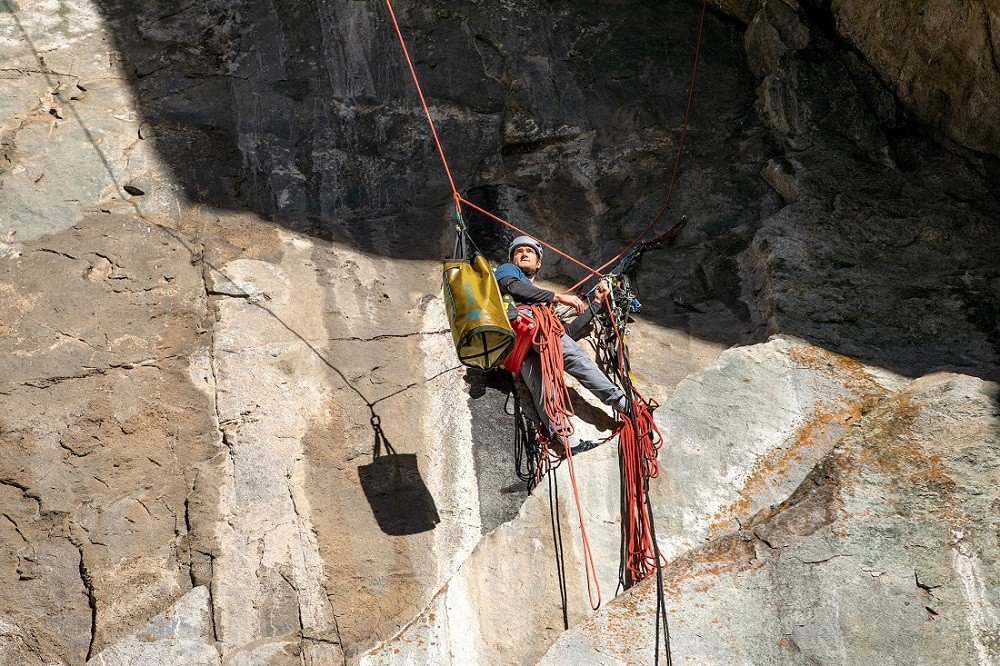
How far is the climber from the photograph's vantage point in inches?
205

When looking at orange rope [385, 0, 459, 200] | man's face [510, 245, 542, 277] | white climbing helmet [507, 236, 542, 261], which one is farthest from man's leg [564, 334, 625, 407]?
orange rope [385, 0, 459, 200]

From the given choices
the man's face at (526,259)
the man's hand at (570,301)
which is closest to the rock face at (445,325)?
the man's hand at (570,301)

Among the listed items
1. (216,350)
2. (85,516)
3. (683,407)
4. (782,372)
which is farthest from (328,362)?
(782,372)

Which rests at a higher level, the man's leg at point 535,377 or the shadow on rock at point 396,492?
the man's leg at point 535,377

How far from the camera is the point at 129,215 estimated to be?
5.82 meters

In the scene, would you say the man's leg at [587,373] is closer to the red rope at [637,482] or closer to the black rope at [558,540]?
the red rope at [637,482]

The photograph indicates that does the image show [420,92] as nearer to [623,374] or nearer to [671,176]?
[671,176]

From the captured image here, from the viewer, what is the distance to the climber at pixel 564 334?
17.0 ft

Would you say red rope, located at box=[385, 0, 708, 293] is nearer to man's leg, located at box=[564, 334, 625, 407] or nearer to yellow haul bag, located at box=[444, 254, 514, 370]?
man's leg, located at box=[564, 334, 625, 407]

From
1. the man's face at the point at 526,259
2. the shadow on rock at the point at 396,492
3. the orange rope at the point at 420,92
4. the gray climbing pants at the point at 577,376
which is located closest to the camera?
the shadow on rock at the point at 396,492

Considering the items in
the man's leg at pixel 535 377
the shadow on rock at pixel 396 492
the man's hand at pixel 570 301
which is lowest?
the shadow on rock at pixel 396 492

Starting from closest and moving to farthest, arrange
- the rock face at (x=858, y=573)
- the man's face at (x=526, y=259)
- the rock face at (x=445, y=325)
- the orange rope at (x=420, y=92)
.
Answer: the rock face at (x=858, y=573) → the rock face at (x=445, y=325) → the man's face at (x=526, y=259) → the orange rope at (x=420, y=92)

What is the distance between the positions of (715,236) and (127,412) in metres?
3.38

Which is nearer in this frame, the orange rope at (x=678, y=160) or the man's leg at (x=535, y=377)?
the man's leg at (x=535, y=377)
